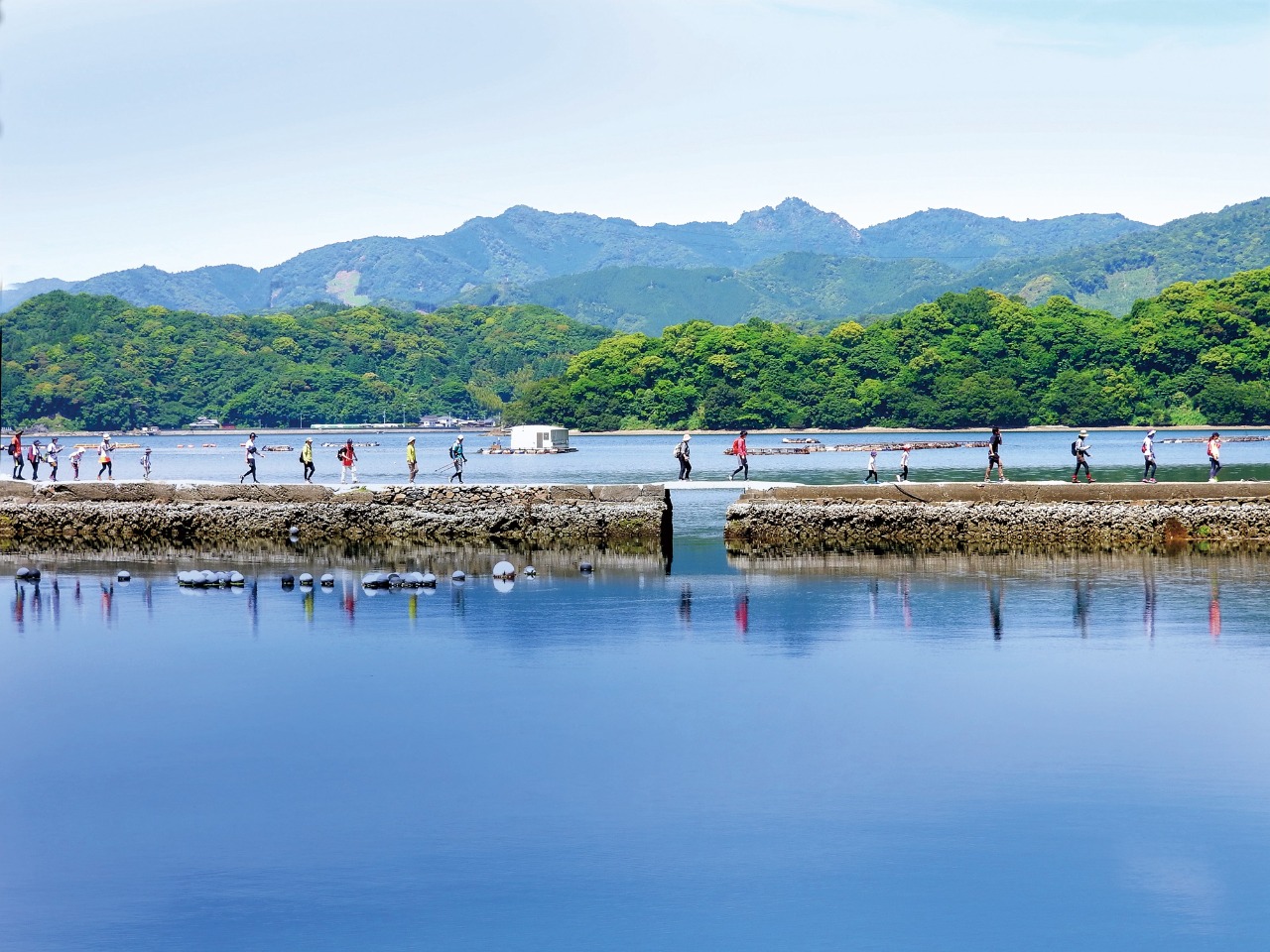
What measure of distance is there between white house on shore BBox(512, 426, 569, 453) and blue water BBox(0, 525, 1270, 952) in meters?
127

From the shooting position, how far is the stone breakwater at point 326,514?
42.5 m

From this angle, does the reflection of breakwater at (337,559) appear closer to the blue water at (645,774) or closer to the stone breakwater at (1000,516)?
the stone breakwater at (1000,516)

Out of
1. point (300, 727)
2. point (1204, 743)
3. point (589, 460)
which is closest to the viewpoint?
point (1204, 743)

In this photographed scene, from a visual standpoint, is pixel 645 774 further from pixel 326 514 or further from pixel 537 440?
pixel 537 440

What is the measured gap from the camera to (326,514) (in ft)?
144

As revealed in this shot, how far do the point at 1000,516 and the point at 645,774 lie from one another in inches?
914

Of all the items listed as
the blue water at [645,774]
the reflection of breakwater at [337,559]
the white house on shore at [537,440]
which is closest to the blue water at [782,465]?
the white house on shore at [537,440]

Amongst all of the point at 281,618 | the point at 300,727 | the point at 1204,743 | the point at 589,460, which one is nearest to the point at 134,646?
the point at 281,618

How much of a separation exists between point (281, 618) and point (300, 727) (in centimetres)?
980

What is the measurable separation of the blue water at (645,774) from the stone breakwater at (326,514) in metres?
9.80

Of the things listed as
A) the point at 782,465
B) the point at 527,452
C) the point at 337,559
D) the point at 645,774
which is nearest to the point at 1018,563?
the point at 337,559

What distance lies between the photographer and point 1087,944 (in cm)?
1396

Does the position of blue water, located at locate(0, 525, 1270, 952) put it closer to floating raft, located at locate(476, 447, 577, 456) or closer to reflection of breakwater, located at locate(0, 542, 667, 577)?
reflection of breakwater, located at locate(0, 542, 667, 577)

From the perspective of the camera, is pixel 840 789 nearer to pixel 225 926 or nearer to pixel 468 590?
pixel 225 926
